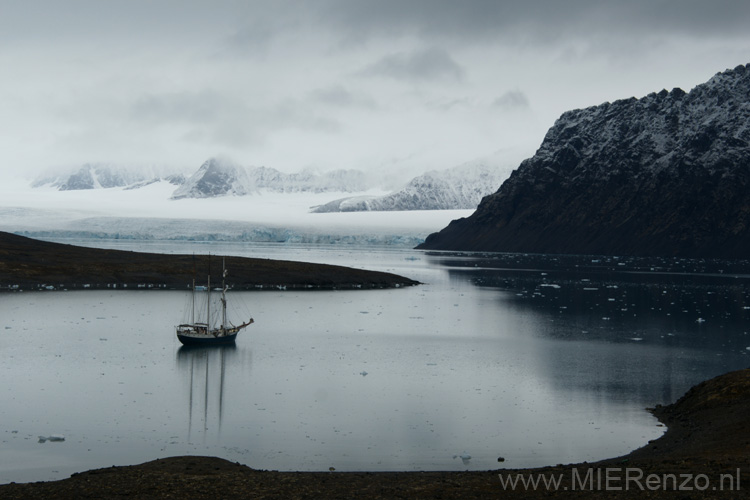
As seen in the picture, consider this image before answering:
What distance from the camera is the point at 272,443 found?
21.2 metres

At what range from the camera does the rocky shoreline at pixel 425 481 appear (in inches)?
600

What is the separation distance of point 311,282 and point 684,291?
129 ft

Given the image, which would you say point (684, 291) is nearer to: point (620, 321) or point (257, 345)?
point (620, 321)

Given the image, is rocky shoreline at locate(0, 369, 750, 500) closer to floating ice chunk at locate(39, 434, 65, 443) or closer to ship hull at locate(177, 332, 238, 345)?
floating ice chunk at locate(39, 434, 65, 443)

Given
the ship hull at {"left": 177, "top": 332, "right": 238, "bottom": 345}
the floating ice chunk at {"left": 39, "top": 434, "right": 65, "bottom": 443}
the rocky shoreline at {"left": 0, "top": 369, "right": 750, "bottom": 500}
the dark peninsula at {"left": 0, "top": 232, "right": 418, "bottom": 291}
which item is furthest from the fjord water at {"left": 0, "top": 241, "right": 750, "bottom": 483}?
the dark peninsula at {"left": 0, "top": 232, "right": 418, "bottom": 291}

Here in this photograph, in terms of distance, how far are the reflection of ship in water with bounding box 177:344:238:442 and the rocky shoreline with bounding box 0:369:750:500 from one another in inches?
183

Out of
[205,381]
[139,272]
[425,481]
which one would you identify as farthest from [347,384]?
[139,272]

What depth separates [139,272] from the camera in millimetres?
82562

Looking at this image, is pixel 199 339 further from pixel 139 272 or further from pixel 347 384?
pixel 139 272

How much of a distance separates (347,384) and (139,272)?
58.0m

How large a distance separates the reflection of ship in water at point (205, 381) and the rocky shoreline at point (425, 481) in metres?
4.65

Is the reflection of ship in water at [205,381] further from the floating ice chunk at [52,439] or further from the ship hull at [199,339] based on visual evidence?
the floating ice chunk at [52,439]

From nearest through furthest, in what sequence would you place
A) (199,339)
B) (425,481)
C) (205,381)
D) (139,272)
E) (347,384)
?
(425,481), (347,384), (205,381), (199,339), (139,272)

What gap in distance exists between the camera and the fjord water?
68.0 feet
